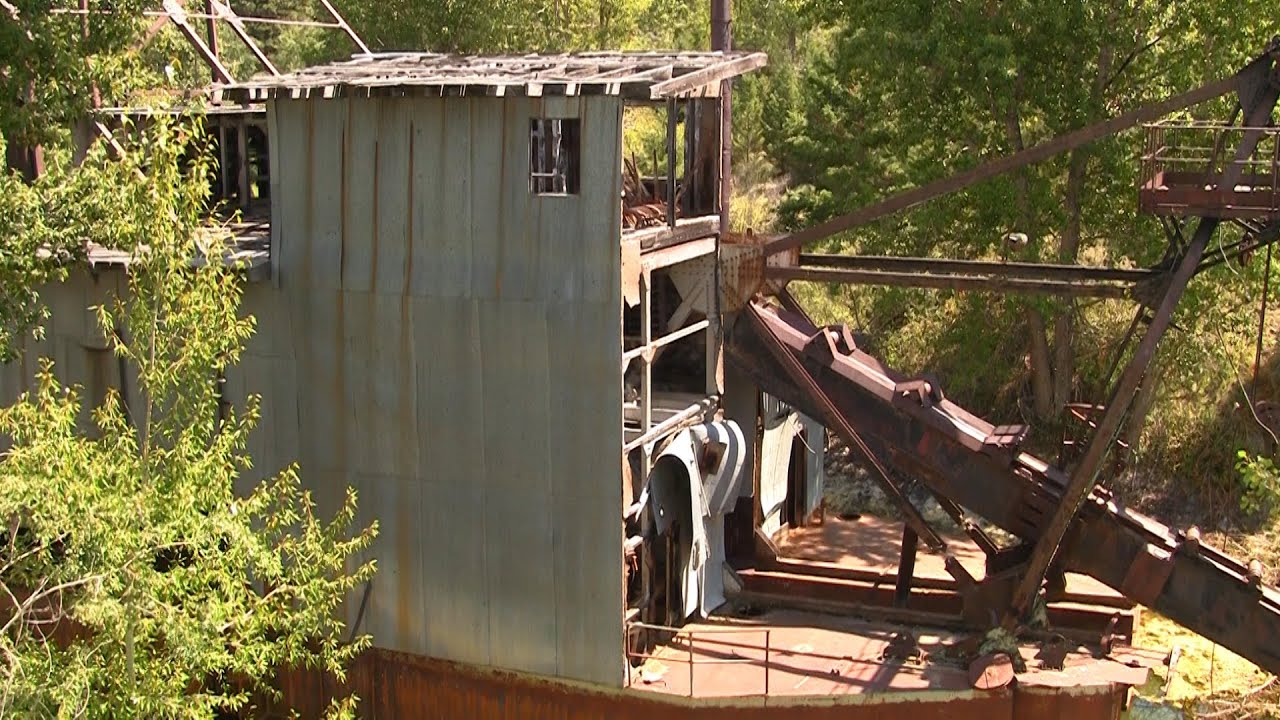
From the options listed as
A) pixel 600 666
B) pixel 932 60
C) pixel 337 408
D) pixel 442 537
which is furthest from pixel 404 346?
pixel 932 60

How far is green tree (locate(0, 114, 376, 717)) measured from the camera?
10594 mm

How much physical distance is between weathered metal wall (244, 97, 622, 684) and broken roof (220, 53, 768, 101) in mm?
220

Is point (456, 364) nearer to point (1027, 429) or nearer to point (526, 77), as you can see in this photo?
point (526, 77)

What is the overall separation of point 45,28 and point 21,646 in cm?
656

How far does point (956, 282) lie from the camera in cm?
1530

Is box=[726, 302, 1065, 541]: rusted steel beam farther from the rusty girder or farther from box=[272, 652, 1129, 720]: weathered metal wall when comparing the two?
box=[272, 652, 1129, 720]: weathered metal wall

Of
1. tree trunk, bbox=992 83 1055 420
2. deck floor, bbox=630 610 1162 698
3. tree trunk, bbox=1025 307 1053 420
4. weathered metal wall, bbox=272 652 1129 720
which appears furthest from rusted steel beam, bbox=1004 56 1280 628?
tree trunk, bbox=1025 307 1053 420

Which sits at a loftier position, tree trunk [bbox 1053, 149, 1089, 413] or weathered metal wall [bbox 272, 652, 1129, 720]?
tree trunk [bbox 1053, 149, 1089, 413]

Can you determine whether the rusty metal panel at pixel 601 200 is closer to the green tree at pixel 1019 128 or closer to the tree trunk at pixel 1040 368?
the green tree at pixel 1019 128

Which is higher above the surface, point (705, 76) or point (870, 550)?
point (705, 76)

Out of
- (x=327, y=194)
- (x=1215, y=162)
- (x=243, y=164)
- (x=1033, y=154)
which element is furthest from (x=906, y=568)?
(x=243, y=164)

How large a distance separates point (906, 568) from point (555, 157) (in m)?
6.27

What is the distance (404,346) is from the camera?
14727 millimetres

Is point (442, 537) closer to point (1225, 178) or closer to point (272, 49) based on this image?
point (1225, 178)
